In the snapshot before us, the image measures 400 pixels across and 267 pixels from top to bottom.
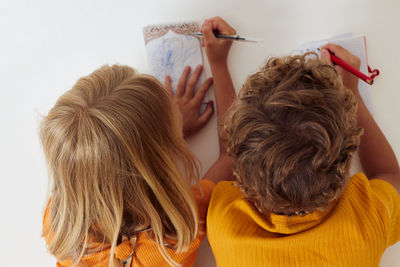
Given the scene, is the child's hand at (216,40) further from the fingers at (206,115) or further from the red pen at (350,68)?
the red pen at (350,68)

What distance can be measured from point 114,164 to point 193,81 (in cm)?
35

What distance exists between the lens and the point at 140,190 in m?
0.56

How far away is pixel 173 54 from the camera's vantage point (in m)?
0.79

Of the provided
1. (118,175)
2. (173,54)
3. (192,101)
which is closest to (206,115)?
(192,101)

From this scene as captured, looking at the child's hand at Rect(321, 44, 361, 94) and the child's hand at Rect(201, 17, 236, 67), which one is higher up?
the child's hand at Rect(201, 17, 236, 67)

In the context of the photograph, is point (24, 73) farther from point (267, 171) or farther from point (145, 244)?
point (267, 171)

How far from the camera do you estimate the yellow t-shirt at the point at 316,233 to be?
0.53m

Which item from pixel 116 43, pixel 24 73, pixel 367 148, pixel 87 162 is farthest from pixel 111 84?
pixel 367 148

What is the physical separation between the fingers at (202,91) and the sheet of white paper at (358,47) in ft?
0.89

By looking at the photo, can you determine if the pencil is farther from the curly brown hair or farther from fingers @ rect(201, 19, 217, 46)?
the curly brown hair

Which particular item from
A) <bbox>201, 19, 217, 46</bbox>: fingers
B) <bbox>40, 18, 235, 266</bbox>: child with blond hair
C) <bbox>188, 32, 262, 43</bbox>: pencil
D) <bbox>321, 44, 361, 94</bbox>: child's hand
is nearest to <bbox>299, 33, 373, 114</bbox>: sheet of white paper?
<bbox>321, 44, 361, 94</bbox>: child's hand

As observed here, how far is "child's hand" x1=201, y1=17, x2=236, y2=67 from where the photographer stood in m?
0.76

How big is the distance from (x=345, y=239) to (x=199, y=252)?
15.4 inches

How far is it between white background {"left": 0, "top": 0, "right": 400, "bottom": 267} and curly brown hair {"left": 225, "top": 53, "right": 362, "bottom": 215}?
26 centimetres
